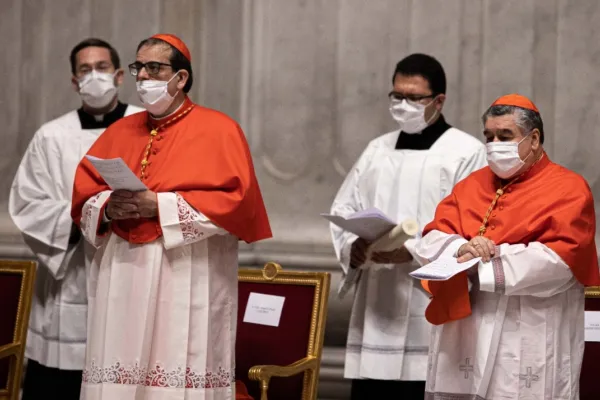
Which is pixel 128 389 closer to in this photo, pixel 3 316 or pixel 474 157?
pixel 3 316

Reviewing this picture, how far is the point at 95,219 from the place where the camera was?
4773 mm

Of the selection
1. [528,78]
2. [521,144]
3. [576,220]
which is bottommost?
[576,220]

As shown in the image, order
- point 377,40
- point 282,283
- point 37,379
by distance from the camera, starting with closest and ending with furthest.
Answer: point 282,283, point 37,379, point 377,40

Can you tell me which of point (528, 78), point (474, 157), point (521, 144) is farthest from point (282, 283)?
point (528, 78)

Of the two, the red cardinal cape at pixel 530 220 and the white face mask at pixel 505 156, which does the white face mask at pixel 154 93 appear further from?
the white face mask at pixel 505 156

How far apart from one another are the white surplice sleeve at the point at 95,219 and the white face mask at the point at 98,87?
4.80 ft

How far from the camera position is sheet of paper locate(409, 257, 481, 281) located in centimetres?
428

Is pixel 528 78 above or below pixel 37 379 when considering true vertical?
above

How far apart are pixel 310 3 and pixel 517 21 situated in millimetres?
1285

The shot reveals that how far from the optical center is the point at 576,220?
4.45 metres

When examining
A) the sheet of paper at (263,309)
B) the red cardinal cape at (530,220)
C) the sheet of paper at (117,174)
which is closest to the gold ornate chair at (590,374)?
the red cardinal cape at (530,220)

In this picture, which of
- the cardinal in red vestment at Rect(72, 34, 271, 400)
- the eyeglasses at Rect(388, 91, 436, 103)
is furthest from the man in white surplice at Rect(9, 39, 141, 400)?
the eyeglasses at Rect(388, 91, 436, 103)

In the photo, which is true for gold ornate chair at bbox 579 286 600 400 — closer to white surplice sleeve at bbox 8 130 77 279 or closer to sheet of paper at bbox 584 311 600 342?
sheet of paper at bbox 584 311 600 342

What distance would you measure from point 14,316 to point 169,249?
1523mm
